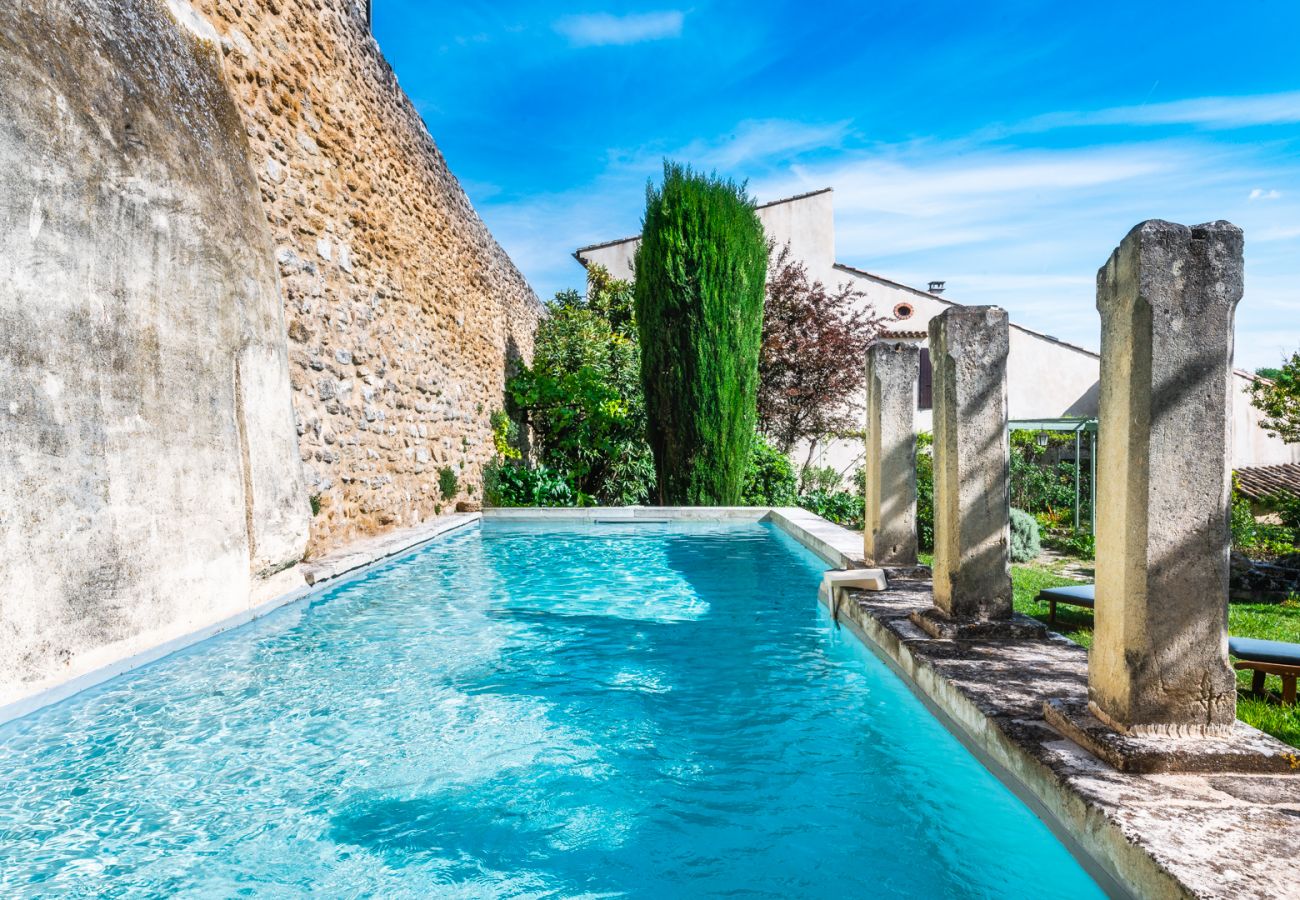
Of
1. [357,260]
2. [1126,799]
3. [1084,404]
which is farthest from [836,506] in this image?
[1126,799]

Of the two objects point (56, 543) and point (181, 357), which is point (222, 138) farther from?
point (56, 543)

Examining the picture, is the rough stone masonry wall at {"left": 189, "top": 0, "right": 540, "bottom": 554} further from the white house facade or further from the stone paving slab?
the white house facade

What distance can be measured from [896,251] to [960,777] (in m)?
20.6

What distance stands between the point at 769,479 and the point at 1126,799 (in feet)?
34.4

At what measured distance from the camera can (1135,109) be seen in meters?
11.3

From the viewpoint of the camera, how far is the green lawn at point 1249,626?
3322 mm

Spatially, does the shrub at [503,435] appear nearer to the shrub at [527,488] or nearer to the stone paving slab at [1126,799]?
the shrub at [527,488]

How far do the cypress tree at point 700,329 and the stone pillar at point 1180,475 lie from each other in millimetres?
8958

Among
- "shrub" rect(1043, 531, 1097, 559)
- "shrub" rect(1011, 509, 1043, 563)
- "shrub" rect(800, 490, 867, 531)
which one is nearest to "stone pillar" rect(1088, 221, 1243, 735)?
"shrub" rect(1011, 509, 1043, 563)

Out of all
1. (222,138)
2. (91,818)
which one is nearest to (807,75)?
(222,138)

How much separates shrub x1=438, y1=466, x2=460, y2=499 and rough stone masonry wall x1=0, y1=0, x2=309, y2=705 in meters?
4.46

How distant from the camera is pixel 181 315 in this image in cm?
429

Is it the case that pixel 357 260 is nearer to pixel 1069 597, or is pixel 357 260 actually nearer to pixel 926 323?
pixel 1069 597

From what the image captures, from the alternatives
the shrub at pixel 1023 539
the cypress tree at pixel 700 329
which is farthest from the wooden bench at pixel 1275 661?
the cypress tree at pixel 700 329
